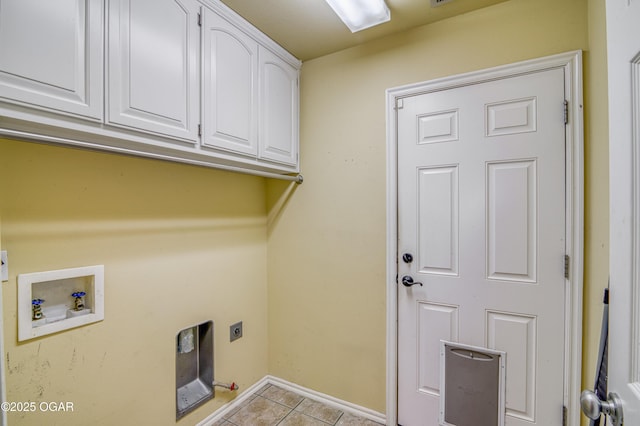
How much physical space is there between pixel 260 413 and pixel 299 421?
0.91ft

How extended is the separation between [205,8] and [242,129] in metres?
0.61

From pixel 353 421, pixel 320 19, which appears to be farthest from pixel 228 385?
pixel 320 19

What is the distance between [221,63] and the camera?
1562 millimetres

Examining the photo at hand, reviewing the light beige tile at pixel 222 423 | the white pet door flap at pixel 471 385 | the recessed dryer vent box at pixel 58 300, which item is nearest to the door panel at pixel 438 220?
the white pet door flap at pixel 471 385

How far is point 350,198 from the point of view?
2008 mm

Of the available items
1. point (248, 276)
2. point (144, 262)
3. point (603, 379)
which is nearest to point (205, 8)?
point (144, 262)

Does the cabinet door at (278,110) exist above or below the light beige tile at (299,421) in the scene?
above

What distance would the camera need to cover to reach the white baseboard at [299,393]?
1.88 metres

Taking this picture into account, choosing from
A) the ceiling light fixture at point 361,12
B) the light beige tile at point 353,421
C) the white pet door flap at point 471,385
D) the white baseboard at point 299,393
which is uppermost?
the ceiling light fixture at point 361,12

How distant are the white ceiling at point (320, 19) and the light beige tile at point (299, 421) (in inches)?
97.8

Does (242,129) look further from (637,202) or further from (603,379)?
(603,379)

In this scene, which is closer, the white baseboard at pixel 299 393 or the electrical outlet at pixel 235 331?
the white baseboard at pixel 299 393

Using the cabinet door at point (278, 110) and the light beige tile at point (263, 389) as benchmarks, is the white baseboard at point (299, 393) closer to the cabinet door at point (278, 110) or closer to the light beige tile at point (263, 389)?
the light beige tile at point (263, 389)

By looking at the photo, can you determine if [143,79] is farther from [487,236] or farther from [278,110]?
[487,236]
